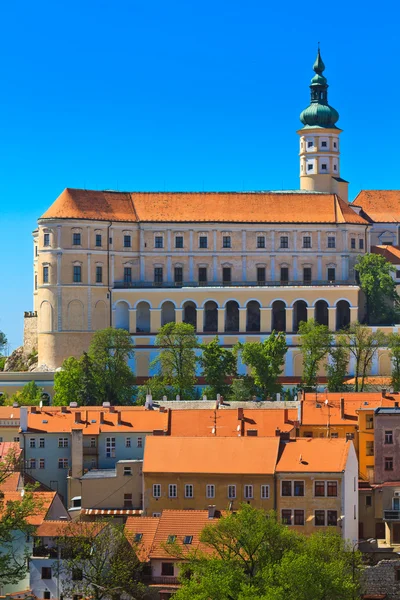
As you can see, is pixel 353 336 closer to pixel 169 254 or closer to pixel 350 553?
pixel 169 254

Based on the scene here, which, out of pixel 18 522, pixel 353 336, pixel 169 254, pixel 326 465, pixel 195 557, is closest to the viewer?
pixel 18 522

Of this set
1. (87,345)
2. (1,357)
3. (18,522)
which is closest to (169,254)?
(87,345)

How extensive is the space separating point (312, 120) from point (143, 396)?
124 feet

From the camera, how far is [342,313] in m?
125

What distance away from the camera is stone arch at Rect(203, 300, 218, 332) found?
12406 centimetres

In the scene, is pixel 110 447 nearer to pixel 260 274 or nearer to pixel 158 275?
pixel 158 275

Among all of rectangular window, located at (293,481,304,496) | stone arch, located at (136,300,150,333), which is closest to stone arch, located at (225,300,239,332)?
stone arch, located at (136,300,150,333)

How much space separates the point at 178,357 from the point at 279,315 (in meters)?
15.6

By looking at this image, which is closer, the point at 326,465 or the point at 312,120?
the point at 326,465

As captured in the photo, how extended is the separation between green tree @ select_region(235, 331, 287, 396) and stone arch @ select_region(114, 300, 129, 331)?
40.8ft

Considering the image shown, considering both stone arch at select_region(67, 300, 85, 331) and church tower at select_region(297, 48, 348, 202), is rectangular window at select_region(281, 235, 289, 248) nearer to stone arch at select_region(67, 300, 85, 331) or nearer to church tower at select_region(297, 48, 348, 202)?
church tower at select_region(297, 48, 348, 202)

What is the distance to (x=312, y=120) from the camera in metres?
136

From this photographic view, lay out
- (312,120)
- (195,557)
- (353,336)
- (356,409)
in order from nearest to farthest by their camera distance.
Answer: (195,557) → (356,409) → (353,336) → (312,120)

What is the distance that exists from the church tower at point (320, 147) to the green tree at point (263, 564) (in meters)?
70.1
